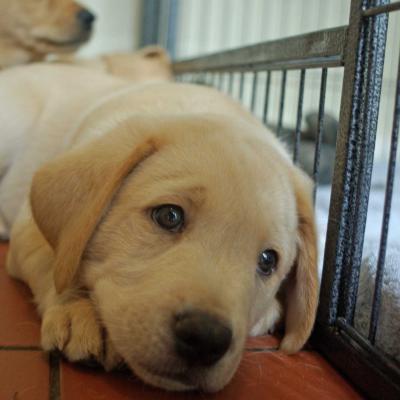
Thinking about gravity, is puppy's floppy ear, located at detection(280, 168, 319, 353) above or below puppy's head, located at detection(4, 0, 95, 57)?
below

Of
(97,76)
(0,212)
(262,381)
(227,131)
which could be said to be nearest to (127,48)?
(97,76)

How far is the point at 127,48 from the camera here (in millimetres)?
5426

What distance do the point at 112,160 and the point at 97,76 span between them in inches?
63.0

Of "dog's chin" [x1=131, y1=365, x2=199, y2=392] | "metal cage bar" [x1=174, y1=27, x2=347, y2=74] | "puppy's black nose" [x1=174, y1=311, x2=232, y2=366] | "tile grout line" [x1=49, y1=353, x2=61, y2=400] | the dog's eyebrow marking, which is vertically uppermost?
"metal cage bar" [x1=174, y1=27, x2=347, y2=74]

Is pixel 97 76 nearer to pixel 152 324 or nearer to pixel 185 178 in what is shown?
pixel 185 178

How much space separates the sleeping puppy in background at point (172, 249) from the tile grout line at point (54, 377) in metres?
0.04

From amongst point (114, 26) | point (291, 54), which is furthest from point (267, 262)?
point (114, 26)

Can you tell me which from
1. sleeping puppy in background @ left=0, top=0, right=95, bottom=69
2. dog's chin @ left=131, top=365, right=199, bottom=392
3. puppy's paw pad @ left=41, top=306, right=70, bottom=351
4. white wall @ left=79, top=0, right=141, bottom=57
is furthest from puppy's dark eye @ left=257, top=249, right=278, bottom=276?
white wall @ left=79, top=0, right=141, bottom=57

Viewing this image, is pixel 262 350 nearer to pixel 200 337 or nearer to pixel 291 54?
pixel 200 337

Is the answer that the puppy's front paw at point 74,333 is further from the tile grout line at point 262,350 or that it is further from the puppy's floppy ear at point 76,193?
the tile grout line at point 262,350

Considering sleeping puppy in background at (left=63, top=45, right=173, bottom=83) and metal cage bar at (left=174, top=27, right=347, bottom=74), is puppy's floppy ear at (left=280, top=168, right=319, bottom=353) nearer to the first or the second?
metal cage bar at (left=174, top=27, right=347, bottom=74)

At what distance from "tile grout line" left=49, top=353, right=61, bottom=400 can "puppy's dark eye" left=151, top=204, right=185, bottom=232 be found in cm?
38

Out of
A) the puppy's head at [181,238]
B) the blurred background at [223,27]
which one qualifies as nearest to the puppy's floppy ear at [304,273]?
the puppy's head at [181,238]

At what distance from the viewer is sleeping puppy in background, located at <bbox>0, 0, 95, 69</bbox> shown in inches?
137
